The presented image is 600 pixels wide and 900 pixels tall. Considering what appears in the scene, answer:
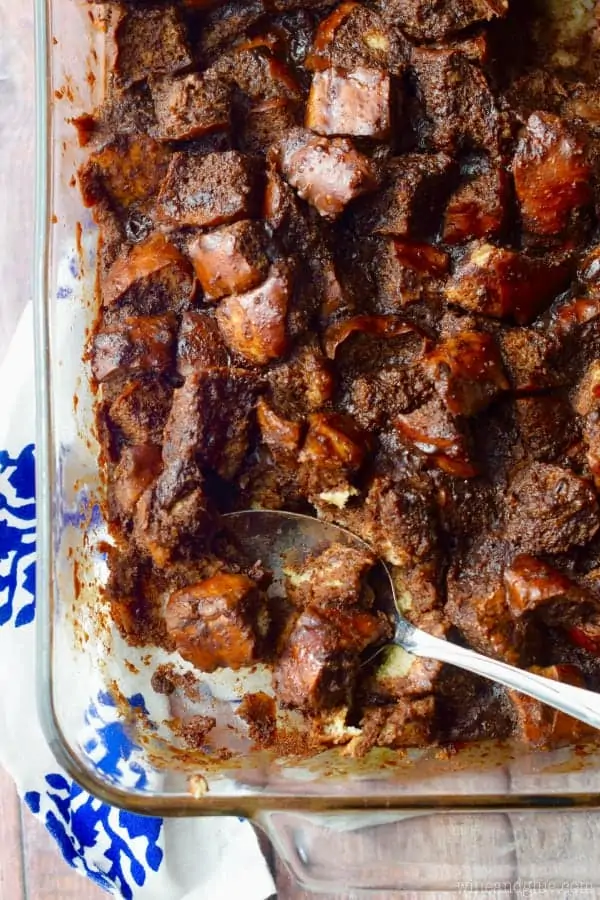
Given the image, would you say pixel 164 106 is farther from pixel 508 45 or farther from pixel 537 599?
pixel 537 599

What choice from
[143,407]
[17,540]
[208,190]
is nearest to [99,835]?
[17,540]

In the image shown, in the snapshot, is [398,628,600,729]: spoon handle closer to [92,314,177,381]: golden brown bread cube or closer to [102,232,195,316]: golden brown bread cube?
[92,314,177,381]: golden brown bread cube

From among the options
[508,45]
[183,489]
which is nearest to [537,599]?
[183,489]

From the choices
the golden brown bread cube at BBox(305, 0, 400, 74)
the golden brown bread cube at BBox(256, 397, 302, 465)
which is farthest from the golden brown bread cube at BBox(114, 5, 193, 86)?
the golden brown bread cube at BBox(256, 397, 302, 465)

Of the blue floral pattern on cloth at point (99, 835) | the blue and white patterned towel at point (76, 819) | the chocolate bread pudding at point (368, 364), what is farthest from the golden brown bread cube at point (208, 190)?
the blue floral pattern on cloth at point (99, 835)

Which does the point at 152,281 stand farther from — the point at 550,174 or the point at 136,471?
the point at 550,174
